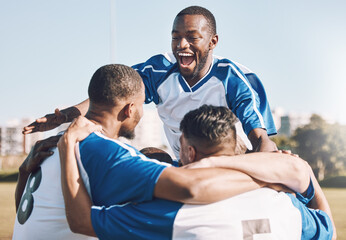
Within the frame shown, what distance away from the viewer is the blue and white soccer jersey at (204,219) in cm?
→ 230

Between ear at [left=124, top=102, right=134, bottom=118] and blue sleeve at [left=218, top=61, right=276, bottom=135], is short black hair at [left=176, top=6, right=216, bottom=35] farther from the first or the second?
ear at [left=124, top=102, right=134, bottom=118]

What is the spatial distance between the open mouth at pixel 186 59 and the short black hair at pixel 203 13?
352 millimetres

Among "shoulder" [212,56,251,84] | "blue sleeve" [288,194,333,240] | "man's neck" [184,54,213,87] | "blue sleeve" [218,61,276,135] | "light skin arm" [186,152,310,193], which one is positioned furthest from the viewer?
"man's neck" [184,54,213,87]

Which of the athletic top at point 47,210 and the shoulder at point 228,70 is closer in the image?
the athletic top at point 47,210

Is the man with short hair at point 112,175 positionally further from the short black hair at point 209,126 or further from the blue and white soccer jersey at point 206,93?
the blue and white soccer jersey at point 206,93

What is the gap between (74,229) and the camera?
2518 mm

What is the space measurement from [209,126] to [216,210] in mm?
439

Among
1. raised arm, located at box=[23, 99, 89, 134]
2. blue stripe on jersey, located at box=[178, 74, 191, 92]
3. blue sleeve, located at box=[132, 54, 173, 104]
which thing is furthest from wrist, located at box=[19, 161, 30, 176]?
blue stripe on jersey, located at box=[178, 74, 191, 92]

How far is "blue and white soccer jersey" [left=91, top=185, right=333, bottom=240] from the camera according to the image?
2297 millimetres

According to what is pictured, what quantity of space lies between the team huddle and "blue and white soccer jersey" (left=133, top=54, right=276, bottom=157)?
1133mm

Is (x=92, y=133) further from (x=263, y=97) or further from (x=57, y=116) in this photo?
(x=263, y=97)

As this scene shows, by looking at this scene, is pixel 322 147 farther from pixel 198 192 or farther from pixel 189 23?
pixel 198 192

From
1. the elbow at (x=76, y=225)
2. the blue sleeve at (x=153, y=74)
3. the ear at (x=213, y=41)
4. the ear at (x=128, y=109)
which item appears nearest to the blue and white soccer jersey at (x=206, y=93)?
the blue sleeve at (x=153, y=74)

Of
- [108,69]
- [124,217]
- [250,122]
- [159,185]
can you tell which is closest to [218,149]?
[159,185]
